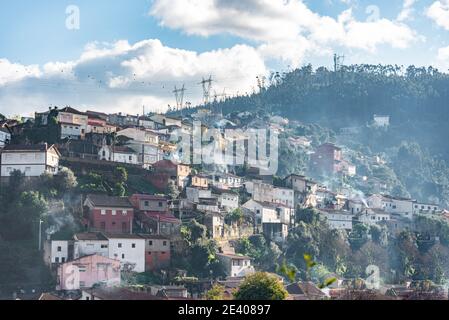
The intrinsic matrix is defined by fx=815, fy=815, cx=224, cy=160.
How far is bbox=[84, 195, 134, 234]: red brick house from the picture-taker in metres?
33.6

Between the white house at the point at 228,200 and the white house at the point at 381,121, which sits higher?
the white house at the point at 381,121

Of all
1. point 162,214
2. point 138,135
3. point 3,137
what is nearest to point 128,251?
point 162,214

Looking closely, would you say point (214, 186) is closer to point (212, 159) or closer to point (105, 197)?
point (212, 159)

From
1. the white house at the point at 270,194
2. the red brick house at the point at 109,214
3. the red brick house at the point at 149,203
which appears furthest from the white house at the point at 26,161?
the white house at the point at 270,194

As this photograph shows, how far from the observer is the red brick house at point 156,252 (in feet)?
108

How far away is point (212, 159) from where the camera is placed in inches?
1919

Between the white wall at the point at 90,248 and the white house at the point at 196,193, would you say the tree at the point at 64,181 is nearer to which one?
the white wall at the point at 90,248

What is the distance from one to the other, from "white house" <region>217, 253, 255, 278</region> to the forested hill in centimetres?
5013

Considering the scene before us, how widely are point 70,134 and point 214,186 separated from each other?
8.01m

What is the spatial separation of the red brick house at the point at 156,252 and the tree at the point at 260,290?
7.07m

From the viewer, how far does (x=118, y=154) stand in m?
41.1

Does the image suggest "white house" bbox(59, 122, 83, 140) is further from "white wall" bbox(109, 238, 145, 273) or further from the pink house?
the pink house
